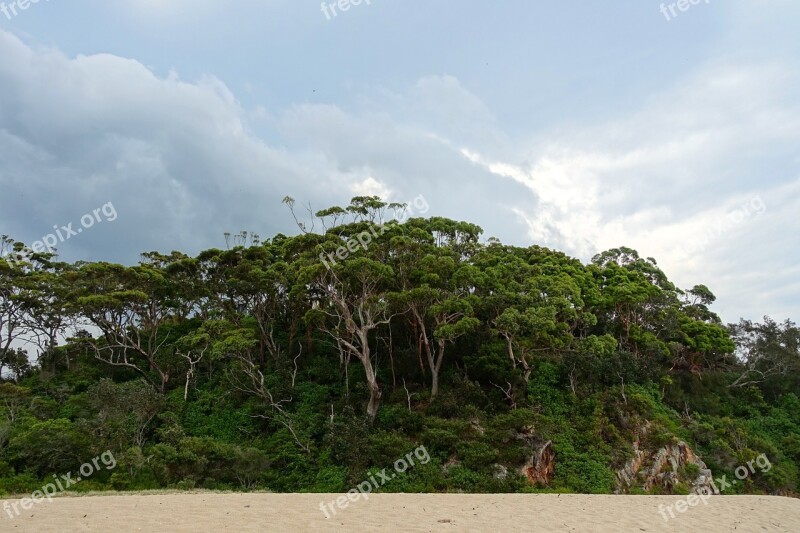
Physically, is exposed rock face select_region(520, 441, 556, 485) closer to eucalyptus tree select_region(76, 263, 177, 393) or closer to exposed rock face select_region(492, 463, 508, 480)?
exposed rock face select_region(492, 463, 508, 480)

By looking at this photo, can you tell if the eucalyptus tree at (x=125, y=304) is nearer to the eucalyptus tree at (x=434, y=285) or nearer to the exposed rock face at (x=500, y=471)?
the eucalyptus tree at (x=434, y=285)

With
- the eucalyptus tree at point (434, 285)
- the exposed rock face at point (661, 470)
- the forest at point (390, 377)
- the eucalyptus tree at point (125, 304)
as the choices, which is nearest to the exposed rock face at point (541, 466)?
the forest at point (390, 377)

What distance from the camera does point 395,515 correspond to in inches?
381

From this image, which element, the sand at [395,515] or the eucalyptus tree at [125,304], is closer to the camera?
the sand at [395,515]

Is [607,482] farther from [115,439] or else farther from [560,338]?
[115,439]

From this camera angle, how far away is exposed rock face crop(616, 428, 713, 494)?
18.9 metres

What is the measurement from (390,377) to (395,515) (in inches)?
611

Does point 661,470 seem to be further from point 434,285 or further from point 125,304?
point 125,304

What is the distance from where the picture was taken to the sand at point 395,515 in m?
8.49

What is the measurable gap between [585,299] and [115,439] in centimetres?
2249

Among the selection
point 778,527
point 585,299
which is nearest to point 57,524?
point 778,527

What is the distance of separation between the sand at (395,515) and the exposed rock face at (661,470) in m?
6.51

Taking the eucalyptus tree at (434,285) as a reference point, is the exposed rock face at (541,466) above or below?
below

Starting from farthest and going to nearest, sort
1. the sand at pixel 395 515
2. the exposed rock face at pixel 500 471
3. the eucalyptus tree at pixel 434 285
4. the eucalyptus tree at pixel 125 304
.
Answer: the eucalyptus tree at pixel 125 304 → the eucalyptus tree at pixel 434 285 → the exposed rock face at pixel 500 471 → the sand at pixel 395 515
